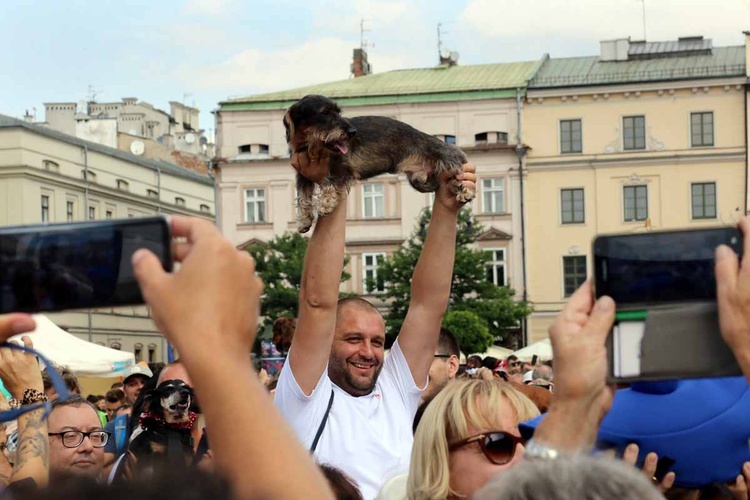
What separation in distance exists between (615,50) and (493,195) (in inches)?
352

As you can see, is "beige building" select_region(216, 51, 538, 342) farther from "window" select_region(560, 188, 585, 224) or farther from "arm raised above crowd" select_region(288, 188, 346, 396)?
"arm raised above crowd" select_region(288, 188, 346, 396)

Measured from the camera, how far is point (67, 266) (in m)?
2.16

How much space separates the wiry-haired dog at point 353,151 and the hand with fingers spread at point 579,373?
7.25 feet

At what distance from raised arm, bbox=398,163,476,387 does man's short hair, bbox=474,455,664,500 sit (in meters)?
3.20

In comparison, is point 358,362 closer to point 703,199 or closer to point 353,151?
point 353,151

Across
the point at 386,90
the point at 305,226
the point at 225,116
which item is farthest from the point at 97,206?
the point at 305,226

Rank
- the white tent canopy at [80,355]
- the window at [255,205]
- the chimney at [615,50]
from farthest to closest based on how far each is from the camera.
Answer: the chimney at [615,50], the window at [255,205], the white tent canopy at [80,355]

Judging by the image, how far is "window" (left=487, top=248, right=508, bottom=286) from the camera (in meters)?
55.1

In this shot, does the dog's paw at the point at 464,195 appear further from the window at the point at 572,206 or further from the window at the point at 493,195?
the window at the point at 572,206

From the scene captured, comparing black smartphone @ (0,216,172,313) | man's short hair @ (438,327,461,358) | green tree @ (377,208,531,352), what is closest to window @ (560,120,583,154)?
green tree @ (377,208,531,352)

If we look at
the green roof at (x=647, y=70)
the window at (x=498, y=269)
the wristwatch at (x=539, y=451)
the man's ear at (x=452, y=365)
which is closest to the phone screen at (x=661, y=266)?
the wristwatch at (x=539, y=451)

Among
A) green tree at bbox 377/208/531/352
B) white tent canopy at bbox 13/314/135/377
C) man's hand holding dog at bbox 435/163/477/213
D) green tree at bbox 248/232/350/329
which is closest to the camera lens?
man's hand holding dog at bbox 435/163/477/213

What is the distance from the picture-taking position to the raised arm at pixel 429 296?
5.16 meters

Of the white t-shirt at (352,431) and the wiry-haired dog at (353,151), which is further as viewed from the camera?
the white t-shirt at (352,431)
